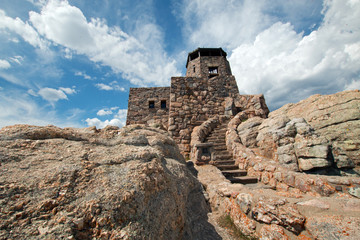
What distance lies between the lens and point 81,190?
142cm

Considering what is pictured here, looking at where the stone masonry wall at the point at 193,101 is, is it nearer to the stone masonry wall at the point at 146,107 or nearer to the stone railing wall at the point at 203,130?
the stone railing wall at the point at 203,130

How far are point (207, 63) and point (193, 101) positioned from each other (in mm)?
17877

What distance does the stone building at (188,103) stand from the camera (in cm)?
935

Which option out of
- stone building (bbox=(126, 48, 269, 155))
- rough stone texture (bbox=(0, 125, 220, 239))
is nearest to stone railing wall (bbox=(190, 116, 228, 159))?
stone building (bbox=(126, 48, 269, 155))

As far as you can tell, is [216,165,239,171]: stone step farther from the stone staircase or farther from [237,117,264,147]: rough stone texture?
[237,117,264,147]: rough stone texture

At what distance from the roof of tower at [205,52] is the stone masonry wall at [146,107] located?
1606 cm

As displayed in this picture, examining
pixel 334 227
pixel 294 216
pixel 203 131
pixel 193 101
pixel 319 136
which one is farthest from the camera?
pixel 193 101

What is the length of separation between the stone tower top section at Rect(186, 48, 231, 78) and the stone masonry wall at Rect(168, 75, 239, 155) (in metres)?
14.3

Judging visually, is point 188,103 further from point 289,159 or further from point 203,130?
point 289,159

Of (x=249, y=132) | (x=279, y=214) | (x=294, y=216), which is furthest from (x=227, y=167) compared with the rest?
(x=294, y=216)

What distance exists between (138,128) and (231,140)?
16.0 feet

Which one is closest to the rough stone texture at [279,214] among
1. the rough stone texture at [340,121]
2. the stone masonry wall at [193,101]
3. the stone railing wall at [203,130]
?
the rough stone texture at [340,121]

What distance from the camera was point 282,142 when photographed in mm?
5223

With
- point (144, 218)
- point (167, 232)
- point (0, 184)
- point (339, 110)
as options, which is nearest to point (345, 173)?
point (339, 110)
